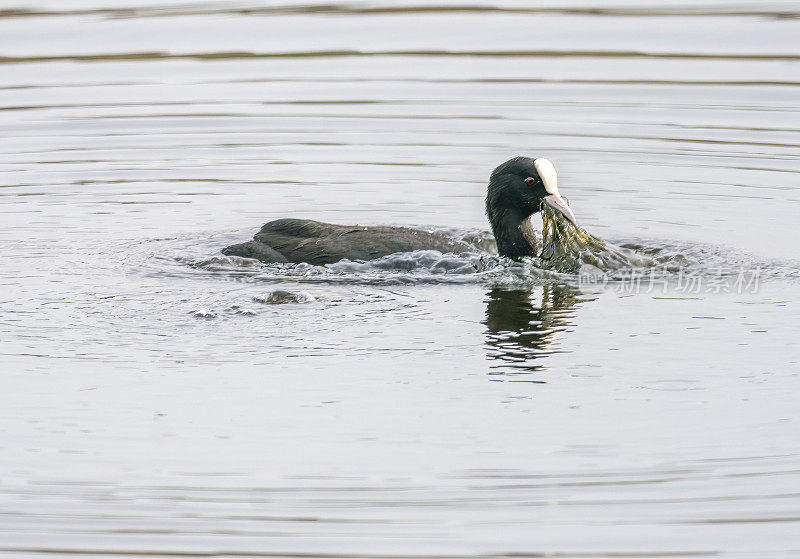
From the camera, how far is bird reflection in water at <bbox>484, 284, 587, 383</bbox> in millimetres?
7293

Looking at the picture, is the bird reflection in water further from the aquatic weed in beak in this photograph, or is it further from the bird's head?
the bird's head

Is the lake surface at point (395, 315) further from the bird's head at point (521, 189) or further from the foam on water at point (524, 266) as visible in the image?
the bird's head at point (521, 189)

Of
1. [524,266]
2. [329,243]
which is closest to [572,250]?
[524,266]

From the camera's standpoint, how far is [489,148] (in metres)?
13.0

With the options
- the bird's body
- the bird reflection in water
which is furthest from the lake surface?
the bird's body

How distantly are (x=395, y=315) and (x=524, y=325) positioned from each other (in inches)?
29.5

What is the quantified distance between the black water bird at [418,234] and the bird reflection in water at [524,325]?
2.16ft

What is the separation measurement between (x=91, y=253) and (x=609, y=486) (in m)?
5.00

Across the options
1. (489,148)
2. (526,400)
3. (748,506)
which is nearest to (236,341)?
(526,400)

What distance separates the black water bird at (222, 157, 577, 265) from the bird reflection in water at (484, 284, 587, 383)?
0.66 metres

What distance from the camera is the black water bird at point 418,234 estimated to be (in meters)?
9.31

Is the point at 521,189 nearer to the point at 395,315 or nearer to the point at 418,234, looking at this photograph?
the point at 418,234

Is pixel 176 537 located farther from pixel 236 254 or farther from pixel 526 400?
pixel 236 254

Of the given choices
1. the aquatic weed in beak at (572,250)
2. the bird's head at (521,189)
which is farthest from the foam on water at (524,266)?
the bird's head at (521,189)
